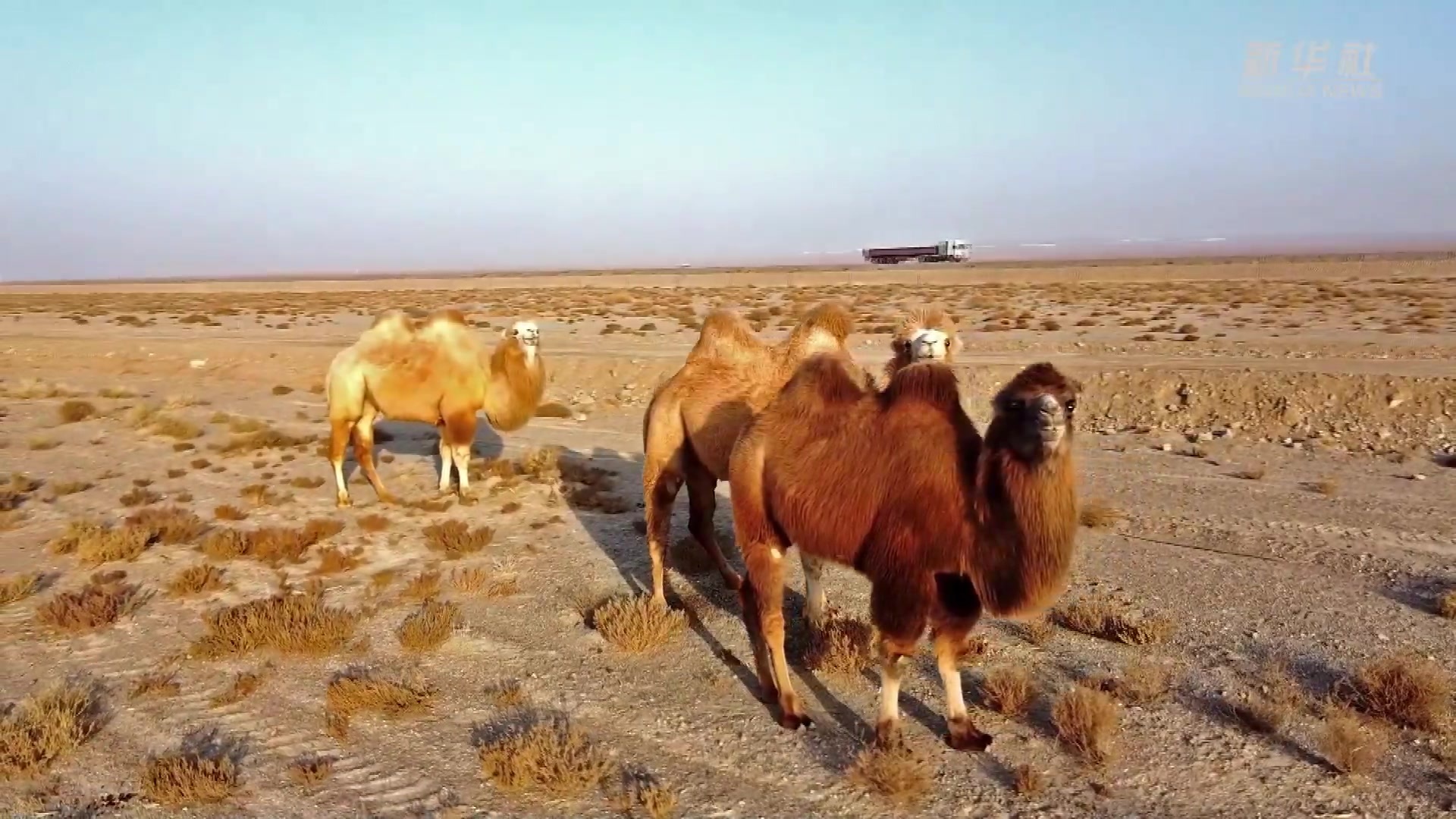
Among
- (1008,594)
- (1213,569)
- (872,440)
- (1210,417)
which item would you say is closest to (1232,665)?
(1213,569)

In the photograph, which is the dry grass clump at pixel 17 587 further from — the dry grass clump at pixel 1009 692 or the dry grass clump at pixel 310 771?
the dry grass clump at pixel 1009 692

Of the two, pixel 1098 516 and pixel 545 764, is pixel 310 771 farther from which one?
pixel 1098 516

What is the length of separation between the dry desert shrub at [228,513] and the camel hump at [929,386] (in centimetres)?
914

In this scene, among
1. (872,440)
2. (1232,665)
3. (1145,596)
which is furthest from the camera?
(1145,596)

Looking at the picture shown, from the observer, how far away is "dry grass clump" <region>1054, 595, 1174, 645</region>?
6.30m

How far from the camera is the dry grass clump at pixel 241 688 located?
5.82m

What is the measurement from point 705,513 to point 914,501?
10.6 ft

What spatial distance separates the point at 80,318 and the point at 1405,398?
59.7 meters

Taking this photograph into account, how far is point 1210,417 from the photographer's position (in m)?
14.9

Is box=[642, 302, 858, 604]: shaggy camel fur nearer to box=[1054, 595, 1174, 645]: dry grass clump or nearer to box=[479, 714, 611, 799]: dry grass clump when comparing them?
box=[479, 714, 611, 799]: dry grass clump

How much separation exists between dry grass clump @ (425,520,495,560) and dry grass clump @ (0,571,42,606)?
3582mm

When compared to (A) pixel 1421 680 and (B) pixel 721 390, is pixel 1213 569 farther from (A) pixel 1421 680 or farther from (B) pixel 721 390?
(B) pixel 721 390

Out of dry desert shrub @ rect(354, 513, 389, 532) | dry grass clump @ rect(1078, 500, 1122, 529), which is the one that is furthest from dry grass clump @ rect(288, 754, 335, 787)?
dry grass clump @ rect(1078, 500, 1122, 529)

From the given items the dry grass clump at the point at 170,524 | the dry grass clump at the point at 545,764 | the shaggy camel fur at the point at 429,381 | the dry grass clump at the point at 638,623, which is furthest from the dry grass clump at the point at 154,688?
the shaggy camel fur at the point at 429,381
